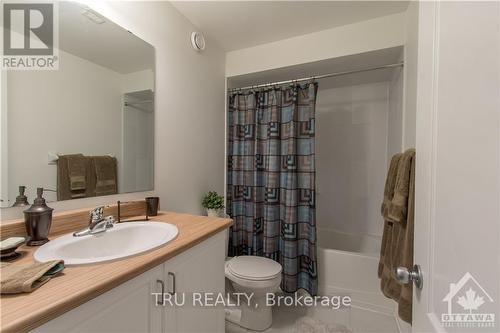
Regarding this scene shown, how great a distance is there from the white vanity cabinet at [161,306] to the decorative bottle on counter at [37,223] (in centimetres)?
45

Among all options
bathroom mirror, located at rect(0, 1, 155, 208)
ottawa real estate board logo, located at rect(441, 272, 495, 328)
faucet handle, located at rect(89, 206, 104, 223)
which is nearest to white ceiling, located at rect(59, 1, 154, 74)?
bathroom mirror, located at rect(0, 1, 155, 208)

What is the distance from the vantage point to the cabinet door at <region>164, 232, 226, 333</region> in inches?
34.4

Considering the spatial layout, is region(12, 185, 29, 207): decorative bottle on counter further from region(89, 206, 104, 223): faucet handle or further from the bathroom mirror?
region(89, 206, 104, 223): faucet handle

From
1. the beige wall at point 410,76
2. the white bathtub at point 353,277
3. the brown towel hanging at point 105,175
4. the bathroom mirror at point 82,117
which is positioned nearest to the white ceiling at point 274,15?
the beige wall at point 410,76

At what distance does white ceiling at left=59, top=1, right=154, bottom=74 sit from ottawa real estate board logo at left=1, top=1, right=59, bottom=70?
0.04 metres

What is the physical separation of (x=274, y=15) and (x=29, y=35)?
4.79ft

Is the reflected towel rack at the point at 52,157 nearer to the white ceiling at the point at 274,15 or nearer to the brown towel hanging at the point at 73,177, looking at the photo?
the brown towel hanging at the point at 73,177

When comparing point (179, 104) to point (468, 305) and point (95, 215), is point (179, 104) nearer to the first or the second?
point (95, 215)

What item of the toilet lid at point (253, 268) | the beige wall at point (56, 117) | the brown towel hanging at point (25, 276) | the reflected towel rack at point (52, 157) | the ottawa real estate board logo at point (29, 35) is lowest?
the toilet lid at point (253, 268)

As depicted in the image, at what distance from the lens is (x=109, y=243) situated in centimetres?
102

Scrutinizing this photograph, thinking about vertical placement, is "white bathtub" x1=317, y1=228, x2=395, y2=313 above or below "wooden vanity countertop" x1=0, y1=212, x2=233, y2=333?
below

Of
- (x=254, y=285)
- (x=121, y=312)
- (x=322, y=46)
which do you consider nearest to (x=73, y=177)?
(x=121, y=312)

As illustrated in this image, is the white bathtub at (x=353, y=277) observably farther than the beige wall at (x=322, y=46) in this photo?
Yes

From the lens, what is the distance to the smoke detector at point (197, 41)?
177 cm
